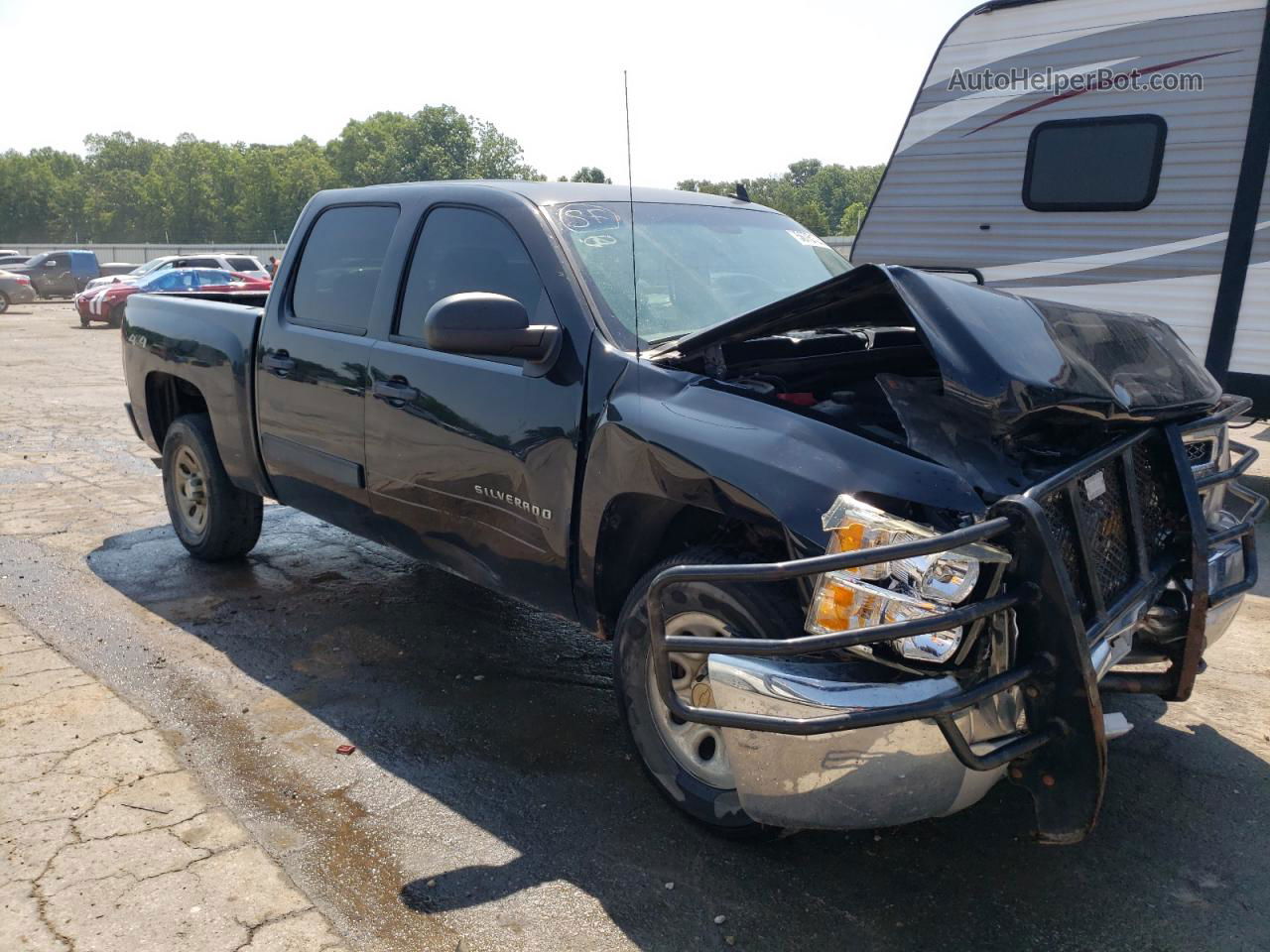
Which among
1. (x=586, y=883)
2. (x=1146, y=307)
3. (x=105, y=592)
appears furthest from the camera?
(x=1146, y=307)

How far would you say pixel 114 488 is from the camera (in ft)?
25.2

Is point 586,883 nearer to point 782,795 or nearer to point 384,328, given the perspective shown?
point 782,795

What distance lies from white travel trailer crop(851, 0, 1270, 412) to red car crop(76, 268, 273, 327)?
61.3 feet

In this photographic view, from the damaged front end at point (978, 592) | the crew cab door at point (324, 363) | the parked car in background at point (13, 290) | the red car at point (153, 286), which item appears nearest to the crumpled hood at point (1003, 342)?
the damaged front end at point (978, 592)

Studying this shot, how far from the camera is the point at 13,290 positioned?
3123 cm

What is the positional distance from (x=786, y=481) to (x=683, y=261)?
148 centimetres

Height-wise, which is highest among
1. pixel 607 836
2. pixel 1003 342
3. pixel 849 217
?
pixel 849 217

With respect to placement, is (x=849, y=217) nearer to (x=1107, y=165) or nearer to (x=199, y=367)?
(x=1107, y=165)

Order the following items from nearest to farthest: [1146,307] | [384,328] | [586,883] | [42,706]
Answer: [586,883] → [42,706] → [384,328] → [1146,307]

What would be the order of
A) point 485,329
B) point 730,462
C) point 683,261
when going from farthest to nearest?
point 683,261, point 485,329, point 730,462

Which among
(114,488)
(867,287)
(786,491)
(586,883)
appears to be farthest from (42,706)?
(114,488)

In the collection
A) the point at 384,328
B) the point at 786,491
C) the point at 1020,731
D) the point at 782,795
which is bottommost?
the point at 782,795

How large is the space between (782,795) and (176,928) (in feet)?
5.08

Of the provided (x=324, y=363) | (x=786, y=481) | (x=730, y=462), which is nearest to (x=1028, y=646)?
(x=786, y=481)
